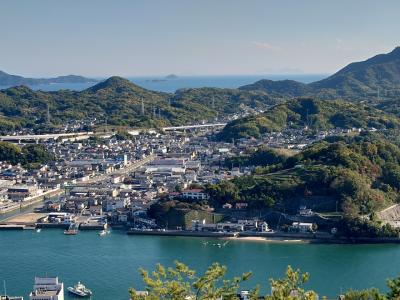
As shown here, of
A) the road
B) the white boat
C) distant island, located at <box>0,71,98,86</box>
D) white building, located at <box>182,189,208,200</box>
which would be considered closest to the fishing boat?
white building, located at <box>182,189,208,200</box>

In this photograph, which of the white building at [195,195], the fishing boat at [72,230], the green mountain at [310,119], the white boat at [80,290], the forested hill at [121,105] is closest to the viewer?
the white boat at [80,290]

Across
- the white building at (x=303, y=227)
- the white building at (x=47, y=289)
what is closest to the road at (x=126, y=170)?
the white building at (x=303, y=227)

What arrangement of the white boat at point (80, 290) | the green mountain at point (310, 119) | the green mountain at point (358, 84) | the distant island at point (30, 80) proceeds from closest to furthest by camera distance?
the white boat at point (80, 290), the green mountain at point (310, 119), the green mountain at point (358, 84), the distant island at point (30, 80)

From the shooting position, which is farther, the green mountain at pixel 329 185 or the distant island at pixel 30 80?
the distant island at pixel 30 80

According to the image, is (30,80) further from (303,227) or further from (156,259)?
(156,259)

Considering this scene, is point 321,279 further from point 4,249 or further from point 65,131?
point 65,131

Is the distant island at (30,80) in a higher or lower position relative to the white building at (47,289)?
higher

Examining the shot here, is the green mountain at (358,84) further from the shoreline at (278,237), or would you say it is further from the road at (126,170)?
the shoreline at (278,237)
